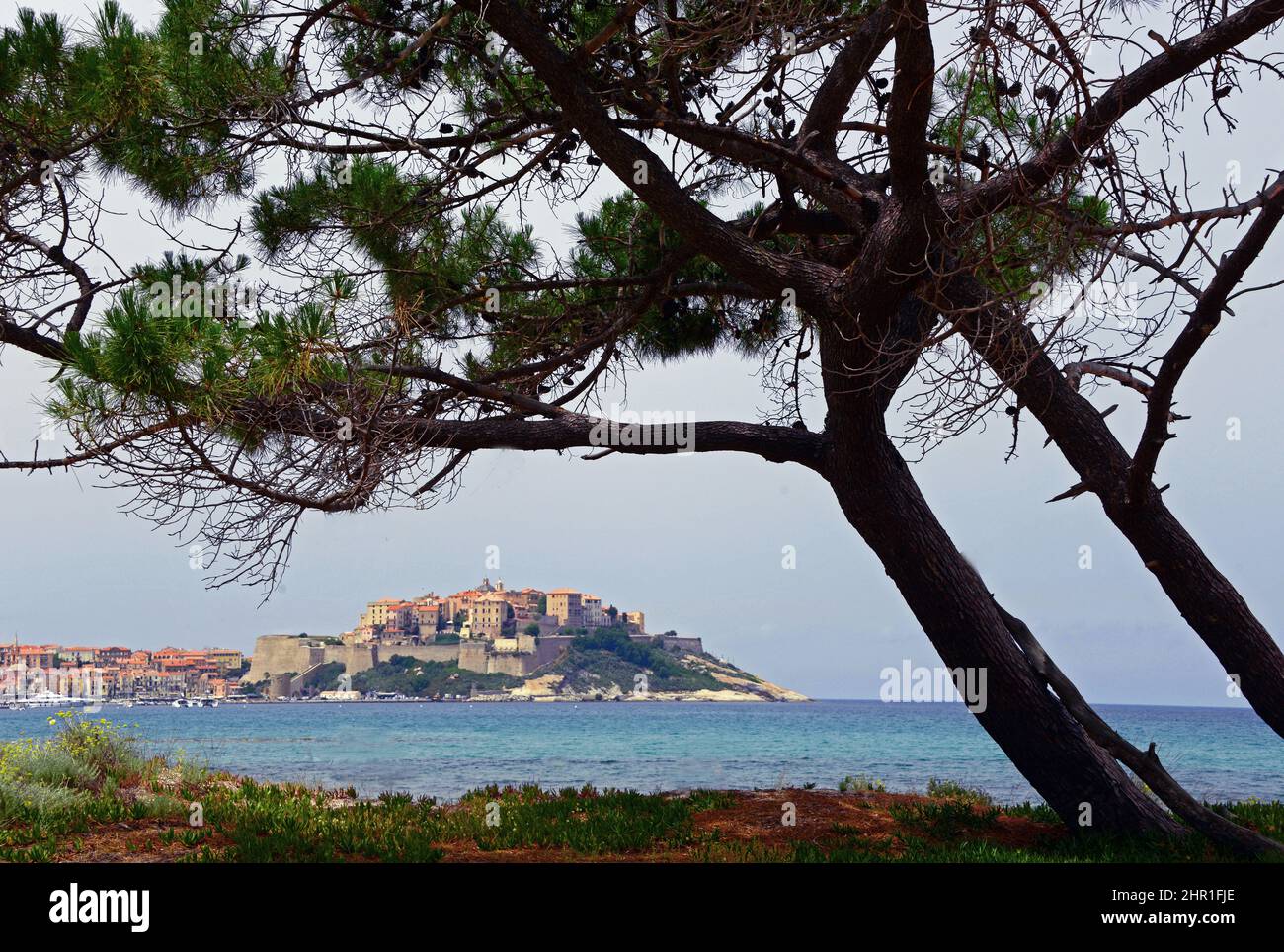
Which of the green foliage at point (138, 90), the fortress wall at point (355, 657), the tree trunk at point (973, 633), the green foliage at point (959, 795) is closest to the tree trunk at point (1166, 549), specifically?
the tree trunk at point (973, 633)

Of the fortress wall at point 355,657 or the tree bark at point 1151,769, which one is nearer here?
the tree bark at point 1151,769

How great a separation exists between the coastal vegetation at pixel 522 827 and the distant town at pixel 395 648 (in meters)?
62.0

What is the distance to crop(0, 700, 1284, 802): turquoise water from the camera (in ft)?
77.2

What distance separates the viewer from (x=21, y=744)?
31.0 ft

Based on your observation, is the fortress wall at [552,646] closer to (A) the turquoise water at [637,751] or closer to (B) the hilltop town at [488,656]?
(B) the hilltop town at [488,656]

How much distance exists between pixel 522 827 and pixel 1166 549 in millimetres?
4959

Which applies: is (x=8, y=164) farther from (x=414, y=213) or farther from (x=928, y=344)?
(x=928, y=344)

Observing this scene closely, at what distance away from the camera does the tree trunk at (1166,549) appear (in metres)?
7.16

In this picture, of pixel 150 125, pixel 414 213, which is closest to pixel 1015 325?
pixel 414 213

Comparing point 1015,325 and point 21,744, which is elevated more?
point 1015,325

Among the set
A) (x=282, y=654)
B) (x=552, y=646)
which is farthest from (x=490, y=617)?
(x=282, y=654)

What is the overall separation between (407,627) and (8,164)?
67446 millimetres

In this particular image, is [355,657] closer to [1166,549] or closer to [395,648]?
[395,648]

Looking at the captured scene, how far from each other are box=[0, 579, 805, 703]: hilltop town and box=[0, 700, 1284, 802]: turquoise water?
317 inches
